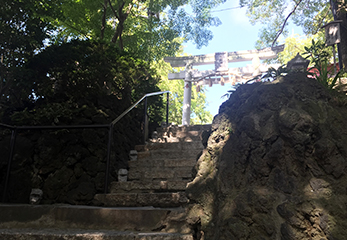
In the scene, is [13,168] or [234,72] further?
[234,72]

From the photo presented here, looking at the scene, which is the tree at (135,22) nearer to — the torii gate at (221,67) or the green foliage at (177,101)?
the torii gate at (221,67)

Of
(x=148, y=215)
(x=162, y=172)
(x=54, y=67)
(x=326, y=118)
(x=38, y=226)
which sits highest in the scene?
(x=54, y=67)

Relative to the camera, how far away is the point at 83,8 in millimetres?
6977

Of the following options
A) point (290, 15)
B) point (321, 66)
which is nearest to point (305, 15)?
point (290, 15)

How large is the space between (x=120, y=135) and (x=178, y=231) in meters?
2.51

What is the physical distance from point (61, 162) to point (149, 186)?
139cm

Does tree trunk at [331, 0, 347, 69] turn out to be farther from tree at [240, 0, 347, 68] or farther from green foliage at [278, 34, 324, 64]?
green foliage at [278, 34, 324, 64]

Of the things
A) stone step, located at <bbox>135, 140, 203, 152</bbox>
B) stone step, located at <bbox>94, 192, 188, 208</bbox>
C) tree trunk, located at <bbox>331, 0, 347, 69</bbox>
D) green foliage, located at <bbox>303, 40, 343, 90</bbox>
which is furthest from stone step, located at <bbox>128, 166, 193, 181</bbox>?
tree trunk, located at <bbox>331, 0, 347, 69</bbox>

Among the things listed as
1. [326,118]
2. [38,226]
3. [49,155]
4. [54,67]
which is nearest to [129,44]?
[54,67]

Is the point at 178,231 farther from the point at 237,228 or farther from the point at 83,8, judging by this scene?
the point at 83,8

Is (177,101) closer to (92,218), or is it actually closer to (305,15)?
(305,15)

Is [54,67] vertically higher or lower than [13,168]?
higher

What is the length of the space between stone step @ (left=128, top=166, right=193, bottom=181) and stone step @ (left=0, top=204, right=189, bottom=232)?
72 cm

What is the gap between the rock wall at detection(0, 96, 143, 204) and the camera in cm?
348
